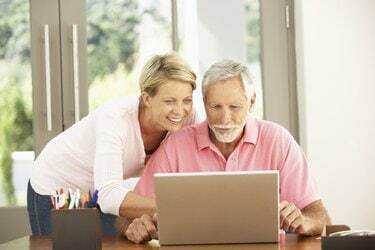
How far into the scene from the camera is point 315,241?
2326 mm

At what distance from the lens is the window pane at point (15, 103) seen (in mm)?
4371

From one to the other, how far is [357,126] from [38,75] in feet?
5.82

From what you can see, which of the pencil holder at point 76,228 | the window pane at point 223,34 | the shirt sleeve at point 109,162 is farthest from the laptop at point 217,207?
the window pane at point 223,34

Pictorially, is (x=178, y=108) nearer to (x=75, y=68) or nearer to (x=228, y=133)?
(x=228, y=133)

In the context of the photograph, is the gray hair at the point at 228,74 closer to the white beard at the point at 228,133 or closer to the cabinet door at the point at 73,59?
the white beard at the point at 228,133

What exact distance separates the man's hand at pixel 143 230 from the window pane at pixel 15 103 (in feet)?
6.64

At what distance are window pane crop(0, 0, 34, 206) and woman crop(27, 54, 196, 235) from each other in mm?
1184

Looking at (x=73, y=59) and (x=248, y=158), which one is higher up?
(x=73, y=59)

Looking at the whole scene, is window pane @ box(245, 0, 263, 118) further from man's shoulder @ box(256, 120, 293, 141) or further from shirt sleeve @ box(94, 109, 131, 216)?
shirt sleeve @ box(94, 109, 131, 216)

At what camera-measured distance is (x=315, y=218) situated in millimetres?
2566

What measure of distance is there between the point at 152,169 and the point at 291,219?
0.59m

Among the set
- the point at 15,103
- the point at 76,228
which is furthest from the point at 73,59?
the point at 76,228

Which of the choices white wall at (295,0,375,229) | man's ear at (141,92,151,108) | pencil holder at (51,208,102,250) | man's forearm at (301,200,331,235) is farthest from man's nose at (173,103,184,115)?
white wall at (295,0,375,229)

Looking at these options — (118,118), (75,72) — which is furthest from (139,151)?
(75,72)
